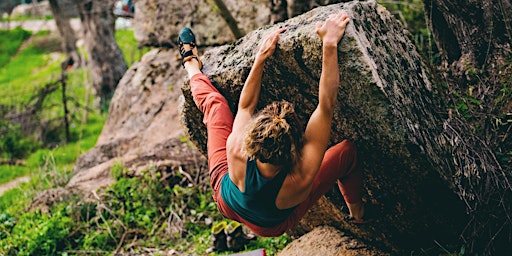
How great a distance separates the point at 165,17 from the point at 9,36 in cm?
1705

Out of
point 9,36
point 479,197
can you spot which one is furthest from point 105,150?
point 9,36

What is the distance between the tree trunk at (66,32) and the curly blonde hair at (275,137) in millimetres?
12431

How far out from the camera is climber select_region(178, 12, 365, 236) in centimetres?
438

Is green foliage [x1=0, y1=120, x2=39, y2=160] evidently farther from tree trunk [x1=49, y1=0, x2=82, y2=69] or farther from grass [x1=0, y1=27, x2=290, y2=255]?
tree trunk [x1=49, y1=0, x2=82, y2=69]

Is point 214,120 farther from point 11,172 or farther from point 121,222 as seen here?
point 11,172

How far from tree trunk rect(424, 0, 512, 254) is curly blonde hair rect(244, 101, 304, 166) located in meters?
1.28

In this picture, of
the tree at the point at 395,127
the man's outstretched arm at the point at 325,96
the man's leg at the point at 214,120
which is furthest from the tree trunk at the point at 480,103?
the man's leg at the point at 214,120

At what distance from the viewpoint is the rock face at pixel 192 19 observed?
952cm

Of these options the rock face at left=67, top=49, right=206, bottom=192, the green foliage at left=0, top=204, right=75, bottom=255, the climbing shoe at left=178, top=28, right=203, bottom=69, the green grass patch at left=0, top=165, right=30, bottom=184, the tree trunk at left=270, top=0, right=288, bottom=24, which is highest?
the climbing shoe at left=178, top=28, right=203, bottom=69

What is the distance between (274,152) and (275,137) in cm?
10

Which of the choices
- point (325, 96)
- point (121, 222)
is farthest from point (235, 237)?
point (325, 96)

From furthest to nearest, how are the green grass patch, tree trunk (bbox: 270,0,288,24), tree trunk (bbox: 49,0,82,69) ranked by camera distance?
tree trunk (bbox: 49,0,82,69) < the green grass patch < tree trunk (bbox: 270,0,288,24)

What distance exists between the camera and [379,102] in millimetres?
4555

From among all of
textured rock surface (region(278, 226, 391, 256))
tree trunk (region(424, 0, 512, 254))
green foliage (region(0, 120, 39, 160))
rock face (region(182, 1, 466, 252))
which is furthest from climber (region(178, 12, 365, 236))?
green foliage (region(0, 120, 39, 160))
